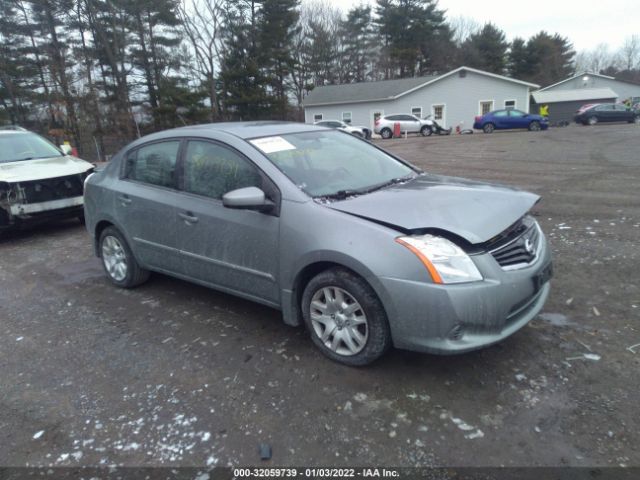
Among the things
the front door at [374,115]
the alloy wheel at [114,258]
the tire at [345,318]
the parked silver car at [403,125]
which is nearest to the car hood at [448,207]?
the tire at [345,318]

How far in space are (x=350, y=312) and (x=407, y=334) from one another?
0.42 meters

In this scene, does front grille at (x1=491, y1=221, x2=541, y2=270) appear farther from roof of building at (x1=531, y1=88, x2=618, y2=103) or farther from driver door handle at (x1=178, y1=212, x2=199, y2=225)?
roof of building at (x1=531, y1=88, x2=618, y2=103)

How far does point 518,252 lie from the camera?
Answer: 300cm

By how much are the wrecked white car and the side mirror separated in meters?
5.21

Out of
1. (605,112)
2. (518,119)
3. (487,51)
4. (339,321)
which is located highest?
(487,51)

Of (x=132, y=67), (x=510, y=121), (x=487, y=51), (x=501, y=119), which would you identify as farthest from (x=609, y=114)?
(x=132, y=67)

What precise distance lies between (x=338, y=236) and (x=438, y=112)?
3696cm

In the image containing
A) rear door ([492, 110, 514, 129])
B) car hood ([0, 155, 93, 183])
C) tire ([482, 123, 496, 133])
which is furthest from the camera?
tire ([482, 123, 496, 133])

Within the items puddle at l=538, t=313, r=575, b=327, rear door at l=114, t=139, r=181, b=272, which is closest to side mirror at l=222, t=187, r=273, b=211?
rear door at l=114, t=139, r=181, b=272

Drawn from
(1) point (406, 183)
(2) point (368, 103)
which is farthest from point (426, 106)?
(1) point (406, 183)

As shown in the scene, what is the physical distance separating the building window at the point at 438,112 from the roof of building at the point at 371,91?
2028mm

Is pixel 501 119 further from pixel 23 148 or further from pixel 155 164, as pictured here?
pixel 155 164

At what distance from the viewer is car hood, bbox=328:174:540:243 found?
2877 mm

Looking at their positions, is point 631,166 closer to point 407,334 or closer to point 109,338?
point 407,334
